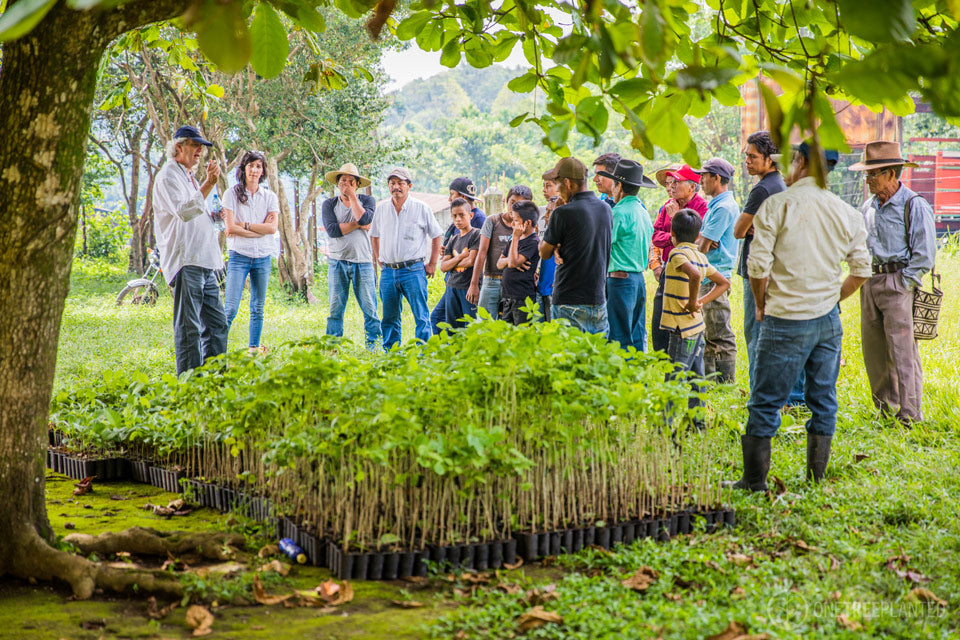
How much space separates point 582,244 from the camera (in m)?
6.14

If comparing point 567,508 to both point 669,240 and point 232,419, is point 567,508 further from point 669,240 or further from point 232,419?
point 669,240

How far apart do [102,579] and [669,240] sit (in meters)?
5.51

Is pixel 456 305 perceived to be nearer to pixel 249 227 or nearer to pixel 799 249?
pixel 249 227

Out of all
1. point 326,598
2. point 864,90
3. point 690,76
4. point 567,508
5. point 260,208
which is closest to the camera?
point 864,90

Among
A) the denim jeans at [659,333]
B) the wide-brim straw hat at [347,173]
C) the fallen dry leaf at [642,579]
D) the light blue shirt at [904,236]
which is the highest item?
the wide-brim straw hat at [347,173]

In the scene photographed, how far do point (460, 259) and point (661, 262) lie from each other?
7.08 ft

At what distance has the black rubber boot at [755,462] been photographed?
15.8 feet

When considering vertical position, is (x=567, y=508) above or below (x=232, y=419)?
below

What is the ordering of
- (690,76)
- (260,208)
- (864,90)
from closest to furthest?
1. (864,90)
2. (690,76)
3. (260,208)

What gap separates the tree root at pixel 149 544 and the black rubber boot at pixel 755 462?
2.93 meters

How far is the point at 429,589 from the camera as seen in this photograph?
137 inches

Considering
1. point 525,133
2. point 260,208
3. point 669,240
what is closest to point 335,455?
point 669,240

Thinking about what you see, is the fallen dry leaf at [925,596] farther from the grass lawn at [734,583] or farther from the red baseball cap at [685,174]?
the red baseball cap at [685,174]

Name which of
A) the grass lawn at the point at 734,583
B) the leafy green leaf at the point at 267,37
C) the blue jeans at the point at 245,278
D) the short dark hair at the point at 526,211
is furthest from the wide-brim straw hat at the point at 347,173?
the leafy green leaf at the point at 267,37
